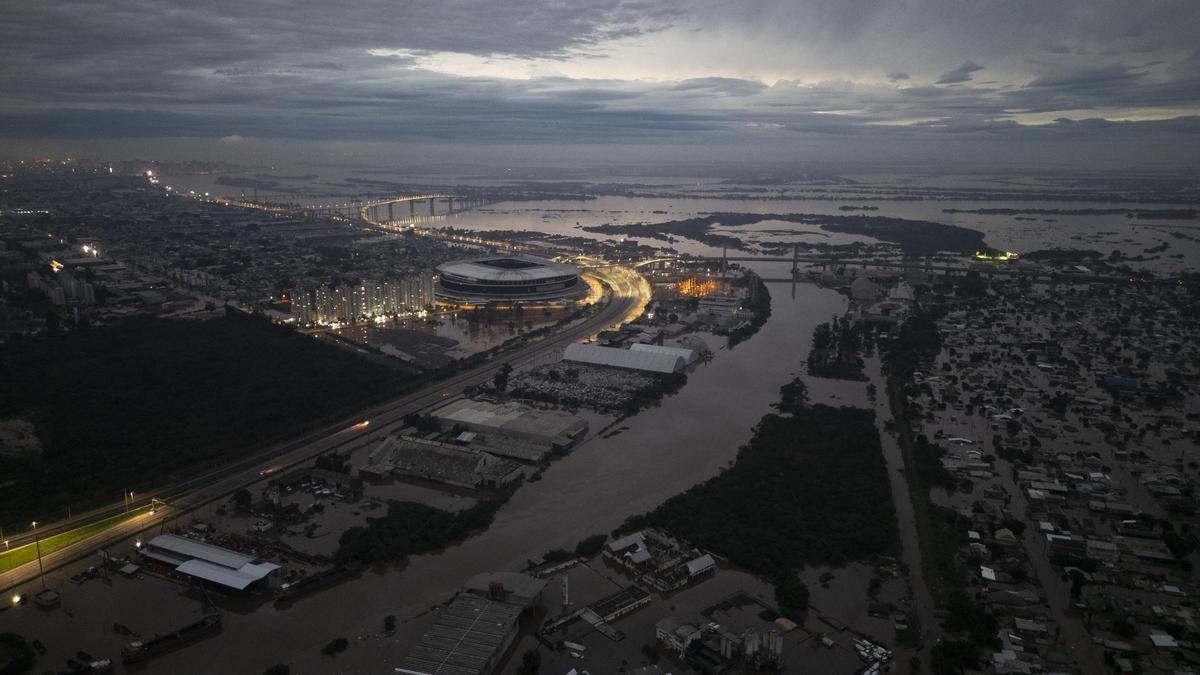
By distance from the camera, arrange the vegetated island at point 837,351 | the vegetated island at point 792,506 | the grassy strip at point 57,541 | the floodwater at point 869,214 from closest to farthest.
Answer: the grassy strip at point 57,541
the vegetated island at point 792,506
the vegetated island at point 837,351
the floodwater at point 869,214

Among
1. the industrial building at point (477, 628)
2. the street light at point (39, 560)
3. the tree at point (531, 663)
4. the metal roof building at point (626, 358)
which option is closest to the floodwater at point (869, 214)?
the metal roof building at point (626, 358)

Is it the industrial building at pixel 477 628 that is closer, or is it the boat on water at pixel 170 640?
the industrial building at pixel 477 628

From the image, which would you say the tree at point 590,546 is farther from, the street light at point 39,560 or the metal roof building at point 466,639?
the street light at point 39,560

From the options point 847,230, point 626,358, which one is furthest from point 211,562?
point 847,230

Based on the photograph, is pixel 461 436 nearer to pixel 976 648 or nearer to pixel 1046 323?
pixel 976 648

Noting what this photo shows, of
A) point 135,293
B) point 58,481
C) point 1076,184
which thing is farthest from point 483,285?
point 1076,184

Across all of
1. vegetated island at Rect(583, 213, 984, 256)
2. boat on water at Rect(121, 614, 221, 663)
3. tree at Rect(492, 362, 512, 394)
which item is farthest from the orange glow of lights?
boat on water at Rect(121, 614, 221, 663)

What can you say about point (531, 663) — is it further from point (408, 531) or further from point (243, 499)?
point (243, 499)
